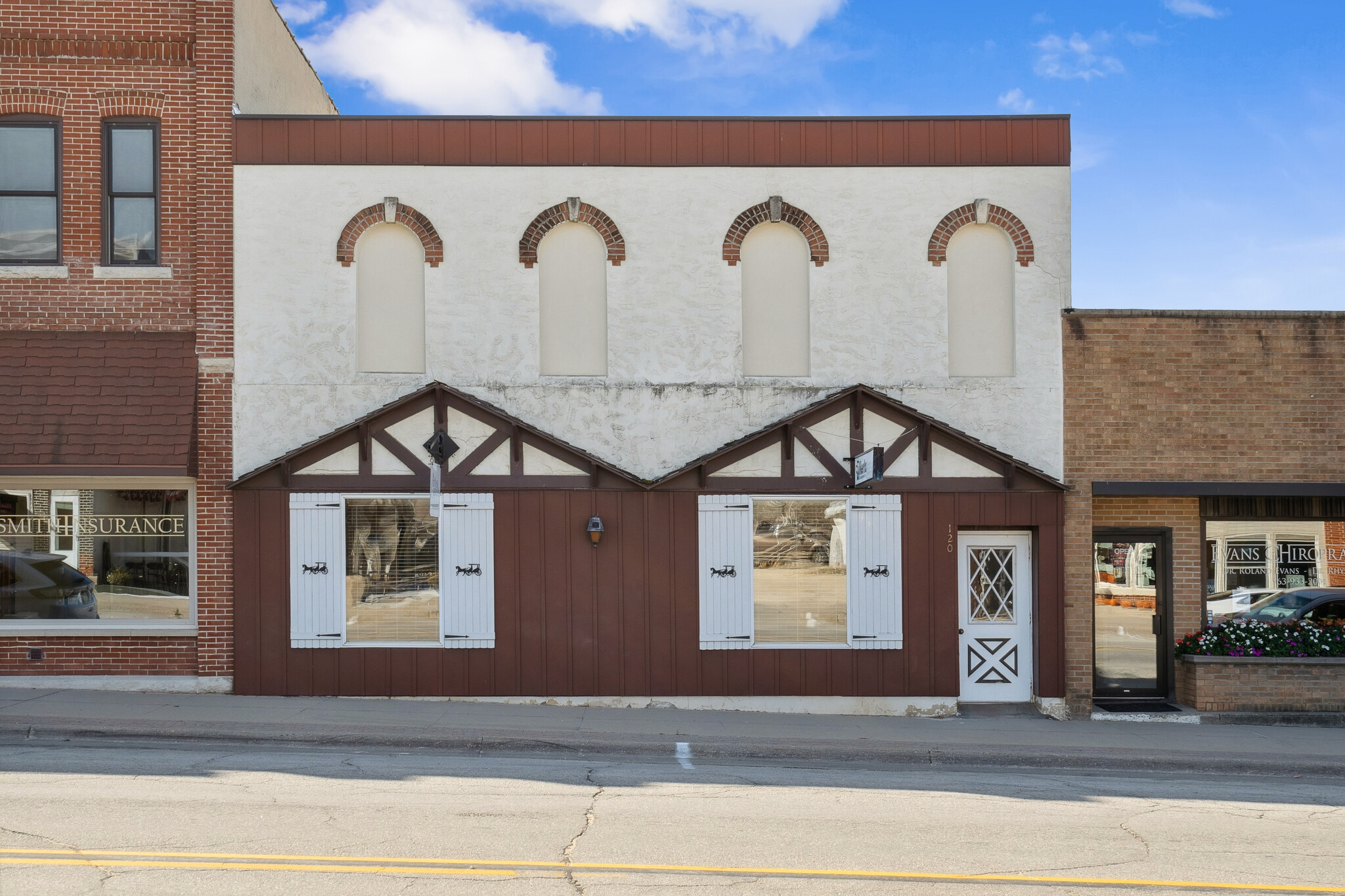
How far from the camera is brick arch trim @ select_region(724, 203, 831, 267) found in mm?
12297

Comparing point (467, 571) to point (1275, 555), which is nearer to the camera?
point (467, 571)

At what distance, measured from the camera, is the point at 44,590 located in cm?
1205

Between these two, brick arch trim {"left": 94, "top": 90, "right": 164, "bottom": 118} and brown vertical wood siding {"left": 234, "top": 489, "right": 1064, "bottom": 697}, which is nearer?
brown vertical wood siding {"left": 234, "top": 489, "right": 1064, "bottom": 697}

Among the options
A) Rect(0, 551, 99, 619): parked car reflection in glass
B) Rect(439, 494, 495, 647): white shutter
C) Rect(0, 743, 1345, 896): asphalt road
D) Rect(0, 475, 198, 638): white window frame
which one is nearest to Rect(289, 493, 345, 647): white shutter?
Rect(439, 494, 495, 647): white shutter

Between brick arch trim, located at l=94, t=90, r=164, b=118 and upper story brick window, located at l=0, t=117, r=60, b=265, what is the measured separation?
62 centimetres

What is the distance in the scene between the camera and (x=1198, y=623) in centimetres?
1269

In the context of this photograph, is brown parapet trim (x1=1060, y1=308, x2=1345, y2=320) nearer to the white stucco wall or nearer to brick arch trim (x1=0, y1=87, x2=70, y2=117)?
the white stucco wall

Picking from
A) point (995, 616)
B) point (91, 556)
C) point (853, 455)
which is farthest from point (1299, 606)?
point (91, 556)

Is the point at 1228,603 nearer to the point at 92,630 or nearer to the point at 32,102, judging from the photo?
the point at 92,630

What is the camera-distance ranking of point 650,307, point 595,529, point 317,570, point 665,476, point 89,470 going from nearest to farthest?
point 89,470, point 595,529, point 317,570, point 665,476, point 650,307

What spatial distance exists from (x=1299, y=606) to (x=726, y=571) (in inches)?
296

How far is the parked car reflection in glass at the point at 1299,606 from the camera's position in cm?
1279

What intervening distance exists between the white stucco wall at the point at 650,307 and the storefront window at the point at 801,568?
3.92 feet

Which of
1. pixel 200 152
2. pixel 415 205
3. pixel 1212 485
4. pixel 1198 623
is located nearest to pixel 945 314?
pixel 1212 485
